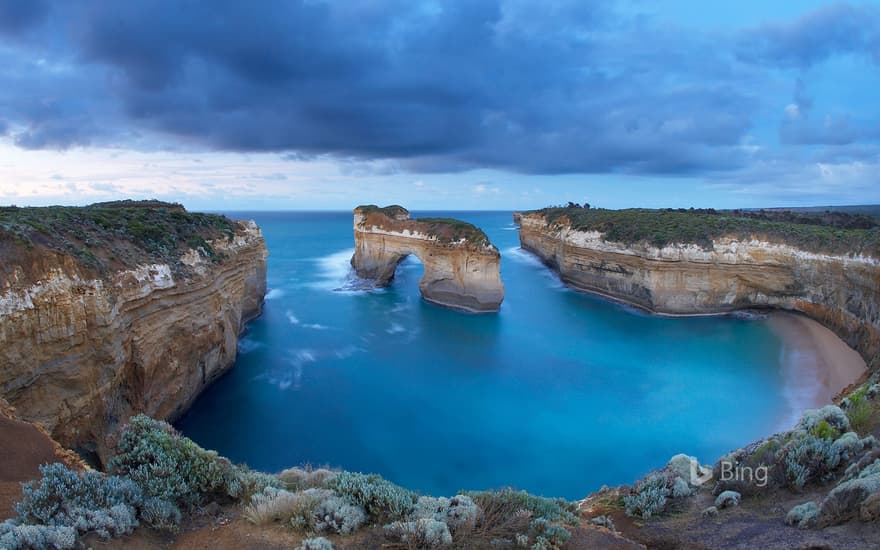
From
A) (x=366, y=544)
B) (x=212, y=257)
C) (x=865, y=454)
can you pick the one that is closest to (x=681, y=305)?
(x=865, y=454)

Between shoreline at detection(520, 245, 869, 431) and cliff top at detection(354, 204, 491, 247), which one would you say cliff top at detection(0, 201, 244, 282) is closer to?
cliff top at detection(354, 204, 491, 247)

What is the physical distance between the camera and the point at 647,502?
19.8 ft

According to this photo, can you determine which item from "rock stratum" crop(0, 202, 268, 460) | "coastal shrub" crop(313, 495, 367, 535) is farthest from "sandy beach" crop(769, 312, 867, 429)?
"rock stratum" crop(0, 202, 268, 460)

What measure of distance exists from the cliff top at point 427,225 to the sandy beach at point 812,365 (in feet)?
50.6

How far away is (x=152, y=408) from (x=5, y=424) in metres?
7.41

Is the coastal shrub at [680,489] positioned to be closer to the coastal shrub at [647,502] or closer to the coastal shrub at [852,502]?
the coastal shrub at [647,502]

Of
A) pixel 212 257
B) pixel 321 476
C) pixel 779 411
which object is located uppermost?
pixel 212 257

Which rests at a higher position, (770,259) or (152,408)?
(770,259)

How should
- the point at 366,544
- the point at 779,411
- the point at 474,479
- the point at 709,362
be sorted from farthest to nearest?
the point at 709,362 < the point at 779,411 < the point at 474,479 < the point at 366,544

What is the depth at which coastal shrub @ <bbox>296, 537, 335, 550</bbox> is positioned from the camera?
158 inches

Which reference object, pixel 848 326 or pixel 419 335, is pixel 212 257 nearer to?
pixel 419 335

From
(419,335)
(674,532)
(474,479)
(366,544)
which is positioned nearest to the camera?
(366,544)

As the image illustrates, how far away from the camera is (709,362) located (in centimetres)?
2003

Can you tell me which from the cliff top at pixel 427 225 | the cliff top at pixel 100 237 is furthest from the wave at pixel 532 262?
the cliff top at pixel 100 237
